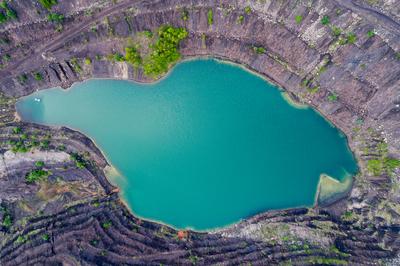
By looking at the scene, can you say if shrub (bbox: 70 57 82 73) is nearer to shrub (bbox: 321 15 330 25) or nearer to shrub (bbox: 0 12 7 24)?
shrub (bbox: 0 12 7 24)

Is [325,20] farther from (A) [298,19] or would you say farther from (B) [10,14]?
(B) [10,14]

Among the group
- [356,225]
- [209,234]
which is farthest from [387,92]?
[209,234]

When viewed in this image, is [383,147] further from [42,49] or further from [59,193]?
[42,49]

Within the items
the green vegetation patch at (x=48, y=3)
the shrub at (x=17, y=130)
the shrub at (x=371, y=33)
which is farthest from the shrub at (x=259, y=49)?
the shrub at (x=17, y=130)

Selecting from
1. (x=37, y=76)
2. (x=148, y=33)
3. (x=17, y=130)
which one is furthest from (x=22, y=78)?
(x=148, y=33)

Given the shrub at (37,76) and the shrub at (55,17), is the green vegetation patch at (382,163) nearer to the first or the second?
the shrub at (55,17)

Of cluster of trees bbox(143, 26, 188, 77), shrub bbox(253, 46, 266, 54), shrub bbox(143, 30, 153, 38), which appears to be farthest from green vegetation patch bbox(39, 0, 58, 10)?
shrub bbox(253, 46, 266, 54)

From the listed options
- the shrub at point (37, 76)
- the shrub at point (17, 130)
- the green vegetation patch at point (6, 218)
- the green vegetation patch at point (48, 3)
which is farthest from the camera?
the shrub at point (37, 76)
